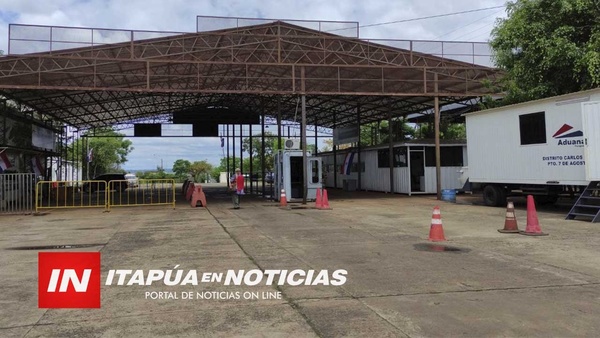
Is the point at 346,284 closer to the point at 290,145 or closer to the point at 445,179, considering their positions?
the point at 290,145

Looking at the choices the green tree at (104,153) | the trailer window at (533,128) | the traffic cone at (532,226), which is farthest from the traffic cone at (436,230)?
the green tree at (104,153)

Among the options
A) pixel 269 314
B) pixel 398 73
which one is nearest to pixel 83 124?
pixel 398 73

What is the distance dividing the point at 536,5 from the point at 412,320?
16894 millimetres

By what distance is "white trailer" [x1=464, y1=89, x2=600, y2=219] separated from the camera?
44.1ft

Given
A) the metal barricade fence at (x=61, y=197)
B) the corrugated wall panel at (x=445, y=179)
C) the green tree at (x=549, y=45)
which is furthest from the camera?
the corrugated wall panel at (x=445, y=179)

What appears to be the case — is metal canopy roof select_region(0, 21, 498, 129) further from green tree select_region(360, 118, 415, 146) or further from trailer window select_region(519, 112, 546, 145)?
green tree select_region(360, 118, 415, 146)

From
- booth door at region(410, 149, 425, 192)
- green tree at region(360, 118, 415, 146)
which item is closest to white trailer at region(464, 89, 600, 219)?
booth door at region(410, 149, 425, 192)

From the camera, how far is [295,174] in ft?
77.5

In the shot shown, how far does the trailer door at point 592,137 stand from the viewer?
518 inches

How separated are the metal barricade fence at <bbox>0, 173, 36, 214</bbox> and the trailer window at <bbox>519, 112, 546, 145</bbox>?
18.7m

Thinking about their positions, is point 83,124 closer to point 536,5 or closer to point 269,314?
point 536,5

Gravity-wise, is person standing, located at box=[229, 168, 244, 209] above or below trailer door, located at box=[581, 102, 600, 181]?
below

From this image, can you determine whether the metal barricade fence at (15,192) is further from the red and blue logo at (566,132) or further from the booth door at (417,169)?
the red and blue logo at (566,132)

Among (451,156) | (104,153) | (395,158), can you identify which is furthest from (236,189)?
(104,153)
